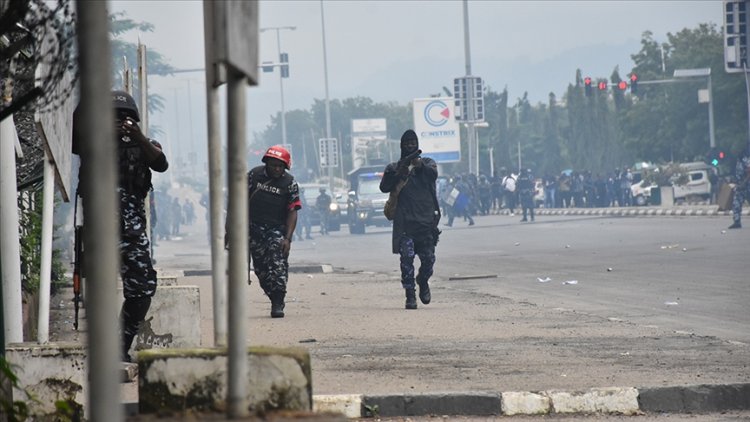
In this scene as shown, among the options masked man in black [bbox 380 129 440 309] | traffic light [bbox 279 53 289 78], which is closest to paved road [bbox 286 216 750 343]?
masked man in black [bbox 380 129 440 309]

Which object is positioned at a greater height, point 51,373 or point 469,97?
point 469,97

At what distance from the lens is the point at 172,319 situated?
9648 millimetres

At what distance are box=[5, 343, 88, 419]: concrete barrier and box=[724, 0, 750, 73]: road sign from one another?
115 feet

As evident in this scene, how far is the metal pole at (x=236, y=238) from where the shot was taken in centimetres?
364

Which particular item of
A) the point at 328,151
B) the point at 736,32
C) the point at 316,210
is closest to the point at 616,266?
the point at 736,32

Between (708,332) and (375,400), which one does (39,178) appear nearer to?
(375,400)

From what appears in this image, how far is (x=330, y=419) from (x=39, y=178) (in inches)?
274

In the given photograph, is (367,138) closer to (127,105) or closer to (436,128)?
(436,128)

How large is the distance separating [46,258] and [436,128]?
64107mm

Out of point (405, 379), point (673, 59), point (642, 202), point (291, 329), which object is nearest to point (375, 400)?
point (405, 379)

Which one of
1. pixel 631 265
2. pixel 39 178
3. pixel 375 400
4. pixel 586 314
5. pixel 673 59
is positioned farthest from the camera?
pixel 673 59

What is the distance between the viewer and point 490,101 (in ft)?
390

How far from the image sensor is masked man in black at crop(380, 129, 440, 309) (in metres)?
14.5

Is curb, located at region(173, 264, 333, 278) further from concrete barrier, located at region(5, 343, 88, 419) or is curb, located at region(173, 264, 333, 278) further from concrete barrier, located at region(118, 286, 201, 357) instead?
concrete barrier, located at region(5, 343, 88, 419)
